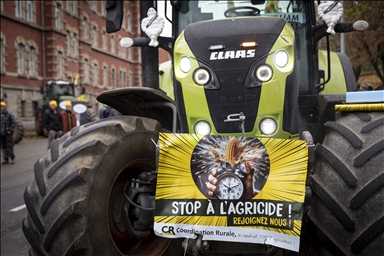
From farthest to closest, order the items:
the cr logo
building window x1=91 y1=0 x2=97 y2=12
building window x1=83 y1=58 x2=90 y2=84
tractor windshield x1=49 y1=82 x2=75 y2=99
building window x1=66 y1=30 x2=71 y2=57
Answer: building window x1=91 y1=0 x2=97 y2=12 < building window x1=83 y1=58 x2=90 y2=84 < building window x1=66 y1=30 x2=71 y2=57 < tractor windshield x1=49 y1=82 x2=75 y2=99 < the cr logo

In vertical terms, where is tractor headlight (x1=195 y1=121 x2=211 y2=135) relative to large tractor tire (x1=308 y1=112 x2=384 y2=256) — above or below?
above

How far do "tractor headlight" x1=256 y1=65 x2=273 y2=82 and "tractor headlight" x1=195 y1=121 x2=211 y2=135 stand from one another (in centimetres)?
53

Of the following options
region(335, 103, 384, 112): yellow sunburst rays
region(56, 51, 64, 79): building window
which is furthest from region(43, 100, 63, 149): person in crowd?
region(56, 51, 64, 79): building window

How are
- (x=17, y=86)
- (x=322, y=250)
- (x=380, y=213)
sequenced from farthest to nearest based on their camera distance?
1. (x=17, y=86)
2. (x=322, y=250)
3. (x=380, y=213)

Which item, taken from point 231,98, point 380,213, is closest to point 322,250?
point 380,213

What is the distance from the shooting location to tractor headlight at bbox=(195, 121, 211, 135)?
410cm

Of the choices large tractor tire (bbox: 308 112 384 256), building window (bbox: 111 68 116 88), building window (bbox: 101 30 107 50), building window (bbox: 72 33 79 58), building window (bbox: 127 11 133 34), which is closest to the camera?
large tractor tire (bbox: 308 112 384 256)

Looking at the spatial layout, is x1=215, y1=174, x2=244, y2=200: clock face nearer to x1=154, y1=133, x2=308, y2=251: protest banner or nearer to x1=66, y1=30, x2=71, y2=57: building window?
x1=154, y1=133, x2=308, y2=251: protest banner

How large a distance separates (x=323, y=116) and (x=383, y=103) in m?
1.40

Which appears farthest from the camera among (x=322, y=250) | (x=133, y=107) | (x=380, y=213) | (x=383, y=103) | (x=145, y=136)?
(x=133, y=107)

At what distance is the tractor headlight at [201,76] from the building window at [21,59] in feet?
125

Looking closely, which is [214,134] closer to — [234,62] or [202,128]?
[202,128]

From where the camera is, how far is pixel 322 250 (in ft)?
10.7

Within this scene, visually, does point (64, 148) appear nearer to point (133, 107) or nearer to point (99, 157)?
point (99, 157)
